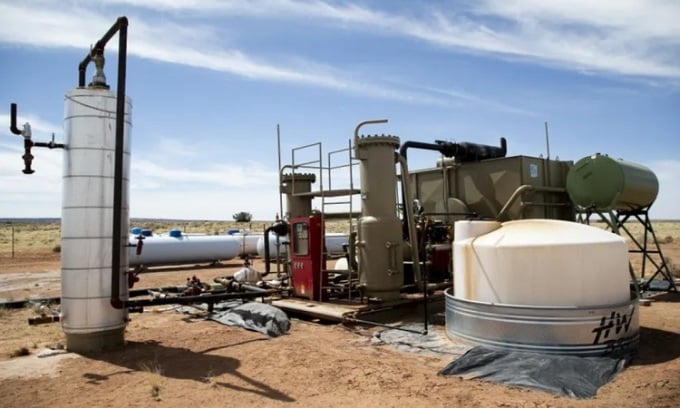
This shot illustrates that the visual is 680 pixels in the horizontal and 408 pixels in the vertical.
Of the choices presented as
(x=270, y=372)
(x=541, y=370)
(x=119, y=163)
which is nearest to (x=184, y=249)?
(x=119, y=163)

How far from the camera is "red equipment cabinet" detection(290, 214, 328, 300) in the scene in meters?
11.4

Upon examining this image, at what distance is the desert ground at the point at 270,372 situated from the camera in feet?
18.4

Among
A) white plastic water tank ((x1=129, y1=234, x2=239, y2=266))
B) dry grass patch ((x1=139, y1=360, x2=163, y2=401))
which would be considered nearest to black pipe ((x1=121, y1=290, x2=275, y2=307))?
dry grass patch ((x1=139, y1=360, x2=163, y2=401))

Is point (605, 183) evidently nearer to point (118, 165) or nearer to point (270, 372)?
point (270, 372)

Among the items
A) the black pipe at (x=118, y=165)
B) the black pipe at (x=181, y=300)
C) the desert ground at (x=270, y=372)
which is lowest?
the desert ground at (x=270, y=372)

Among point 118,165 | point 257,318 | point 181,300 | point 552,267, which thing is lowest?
point 257,318

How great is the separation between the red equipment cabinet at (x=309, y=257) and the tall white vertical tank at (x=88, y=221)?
434 centimetres

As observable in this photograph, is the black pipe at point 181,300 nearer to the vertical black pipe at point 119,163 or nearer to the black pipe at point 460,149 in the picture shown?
the vertical black pipe at point 119,163

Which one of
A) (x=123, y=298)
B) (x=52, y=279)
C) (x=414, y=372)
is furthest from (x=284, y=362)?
(x=52, y=279)

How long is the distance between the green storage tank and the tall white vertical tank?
10.2 m

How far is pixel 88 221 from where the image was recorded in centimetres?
786

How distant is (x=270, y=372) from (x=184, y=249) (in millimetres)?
18244

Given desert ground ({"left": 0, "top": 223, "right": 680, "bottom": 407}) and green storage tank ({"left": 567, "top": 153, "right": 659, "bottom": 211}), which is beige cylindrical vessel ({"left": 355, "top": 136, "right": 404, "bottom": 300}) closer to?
desert ground ({"left": 0, "top": 223, "right": 680, "bottom": 407})

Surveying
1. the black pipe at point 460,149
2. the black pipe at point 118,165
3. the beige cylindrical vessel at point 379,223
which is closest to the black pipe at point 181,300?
the black pipe at point 118,165
